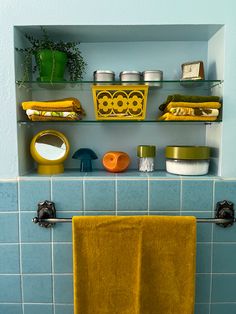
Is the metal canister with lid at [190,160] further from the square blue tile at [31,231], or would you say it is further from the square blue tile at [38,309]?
the square blue tile at [38,309]

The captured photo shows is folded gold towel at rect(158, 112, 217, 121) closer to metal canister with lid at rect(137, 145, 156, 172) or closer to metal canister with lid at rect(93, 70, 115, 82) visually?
metal canister with lid at rect(137, 145, 156, 172)

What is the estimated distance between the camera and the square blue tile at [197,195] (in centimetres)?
93

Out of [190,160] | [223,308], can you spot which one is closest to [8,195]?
[190,160]

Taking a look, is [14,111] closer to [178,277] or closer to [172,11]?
[172,11]

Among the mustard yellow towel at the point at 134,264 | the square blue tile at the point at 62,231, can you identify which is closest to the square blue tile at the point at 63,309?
the mustard yellow towel at the point at 134,264

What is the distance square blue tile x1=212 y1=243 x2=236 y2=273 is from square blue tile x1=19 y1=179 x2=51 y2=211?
0.66m

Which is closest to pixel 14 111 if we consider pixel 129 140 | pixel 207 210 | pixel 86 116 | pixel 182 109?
pixel 86 116

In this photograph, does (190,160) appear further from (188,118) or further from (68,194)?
(68,194)

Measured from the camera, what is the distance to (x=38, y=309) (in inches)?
38.3

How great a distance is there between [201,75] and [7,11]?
724 millimetres

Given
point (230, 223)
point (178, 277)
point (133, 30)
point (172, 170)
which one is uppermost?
point (133, 30)

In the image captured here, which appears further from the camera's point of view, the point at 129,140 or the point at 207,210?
the point at 129,140

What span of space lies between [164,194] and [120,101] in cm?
38

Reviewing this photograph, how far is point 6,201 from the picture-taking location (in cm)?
93
